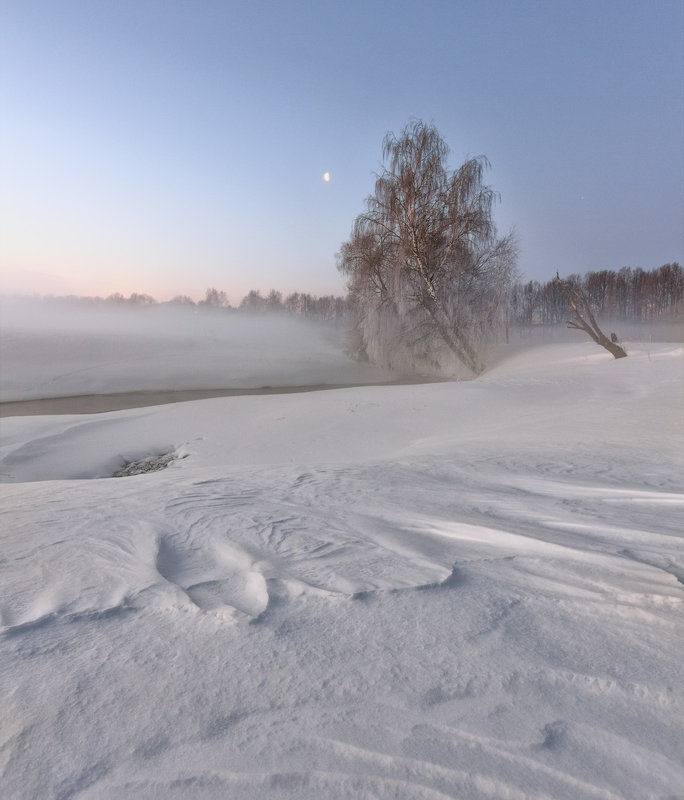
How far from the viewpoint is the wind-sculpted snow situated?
90 centimetres

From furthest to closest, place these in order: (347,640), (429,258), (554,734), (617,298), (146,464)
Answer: (617,298), (429,258), (146,464), (347,640), (554,734)

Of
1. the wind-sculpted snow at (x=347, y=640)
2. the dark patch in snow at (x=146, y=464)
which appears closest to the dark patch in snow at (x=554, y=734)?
the wind-sculpted snow at (x=347, y=640)

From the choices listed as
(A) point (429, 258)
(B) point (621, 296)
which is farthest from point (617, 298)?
(A) point (429, 258)

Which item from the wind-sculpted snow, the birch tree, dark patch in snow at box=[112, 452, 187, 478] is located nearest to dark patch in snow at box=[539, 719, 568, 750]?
the wind-sculpted snow

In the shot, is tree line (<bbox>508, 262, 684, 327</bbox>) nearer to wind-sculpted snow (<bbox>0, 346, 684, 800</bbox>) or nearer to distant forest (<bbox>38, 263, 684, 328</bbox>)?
distant forest (<bbox>38, 263, 684, 328</bbox>)

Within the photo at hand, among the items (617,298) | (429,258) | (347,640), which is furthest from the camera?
(617,298)

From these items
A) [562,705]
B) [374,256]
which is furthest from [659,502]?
[374,256]

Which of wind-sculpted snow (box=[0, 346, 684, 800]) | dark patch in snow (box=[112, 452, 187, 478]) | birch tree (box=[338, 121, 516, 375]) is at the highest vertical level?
birch tree (box=[338, 121, 516, 375])

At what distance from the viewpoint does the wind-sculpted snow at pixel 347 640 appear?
0.90 meters

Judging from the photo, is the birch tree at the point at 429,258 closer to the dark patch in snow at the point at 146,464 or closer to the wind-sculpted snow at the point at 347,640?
the dark patch in snow at the point at 146,464

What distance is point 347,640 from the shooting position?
1299mm

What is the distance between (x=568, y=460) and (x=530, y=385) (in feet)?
18.0

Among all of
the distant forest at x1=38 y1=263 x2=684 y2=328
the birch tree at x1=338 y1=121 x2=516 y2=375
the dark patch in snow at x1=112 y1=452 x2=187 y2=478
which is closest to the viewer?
the dark patch in snow at x1=112 y1=452 x2=187 y2=478

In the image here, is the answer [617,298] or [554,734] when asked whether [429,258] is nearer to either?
[554,734]
